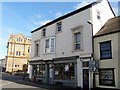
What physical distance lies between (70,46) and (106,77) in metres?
6.49

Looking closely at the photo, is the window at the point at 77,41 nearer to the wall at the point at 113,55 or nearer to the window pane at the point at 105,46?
the wall at the point at 113,55

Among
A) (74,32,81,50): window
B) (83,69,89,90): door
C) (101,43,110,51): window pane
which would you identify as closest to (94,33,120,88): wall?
(101,43,110,51): window pane

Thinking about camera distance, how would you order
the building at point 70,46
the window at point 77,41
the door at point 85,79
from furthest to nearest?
the window at point 77,41 < the building at point 70,46 < the door at point 85,79

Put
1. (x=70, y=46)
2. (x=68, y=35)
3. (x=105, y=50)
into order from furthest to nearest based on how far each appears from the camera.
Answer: (x=68, y=35) → (x=70, y=46) → (x=105, y=50)

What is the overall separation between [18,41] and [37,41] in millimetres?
38239

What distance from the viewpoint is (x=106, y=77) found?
62.6 feet

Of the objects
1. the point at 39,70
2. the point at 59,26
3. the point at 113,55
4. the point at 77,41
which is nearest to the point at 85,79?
the point at 113,55

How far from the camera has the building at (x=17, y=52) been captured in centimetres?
6560

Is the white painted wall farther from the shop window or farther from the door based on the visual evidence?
the shop window

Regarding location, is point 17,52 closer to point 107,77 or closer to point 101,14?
point 101,14

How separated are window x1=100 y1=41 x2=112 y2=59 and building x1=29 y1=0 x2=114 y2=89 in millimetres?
1311

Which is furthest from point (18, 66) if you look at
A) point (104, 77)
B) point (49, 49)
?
point (104, 77)

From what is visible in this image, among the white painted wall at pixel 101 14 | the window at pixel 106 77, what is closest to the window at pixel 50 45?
the white painted wall at pixel 101 14

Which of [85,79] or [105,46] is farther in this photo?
[85,79]
